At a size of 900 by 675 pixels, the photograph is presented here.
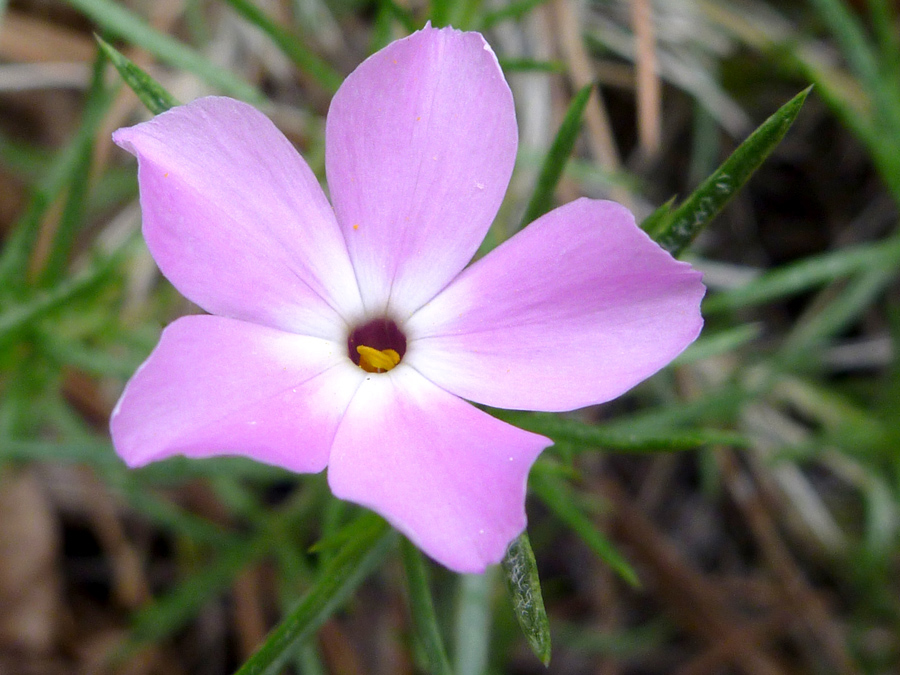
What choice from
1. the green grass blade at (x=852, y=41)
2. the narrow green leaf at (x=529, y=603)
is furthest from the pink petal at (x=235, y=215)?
the green grass blade at (x=852, y=41)

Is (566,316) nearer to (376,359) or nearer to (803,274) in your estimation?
(376,359)

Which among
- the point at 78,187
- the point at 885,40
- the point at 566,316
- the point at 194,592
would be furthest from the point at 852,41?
the point at 194,592

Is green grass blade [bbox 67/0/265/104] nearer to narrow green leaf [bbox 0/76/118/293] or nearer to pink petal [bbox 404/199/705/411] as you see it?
narrow green leaf [bbox 0/76/118/293]

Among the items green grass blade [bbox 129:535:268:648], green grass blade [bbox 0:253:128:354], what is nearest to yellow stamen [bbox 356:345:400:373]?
green grass blade [bbox 0:253:128:354]

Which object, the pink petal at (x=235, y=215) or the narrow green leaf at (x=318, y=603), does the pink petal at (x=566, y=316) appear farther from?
the narrow green leaf at (x=318, y=603)

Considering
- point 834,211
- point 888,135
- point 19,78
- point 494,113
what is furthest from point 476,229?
point 834,211

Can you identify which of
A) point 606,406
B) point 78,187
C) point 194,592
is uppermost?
point 78,187
